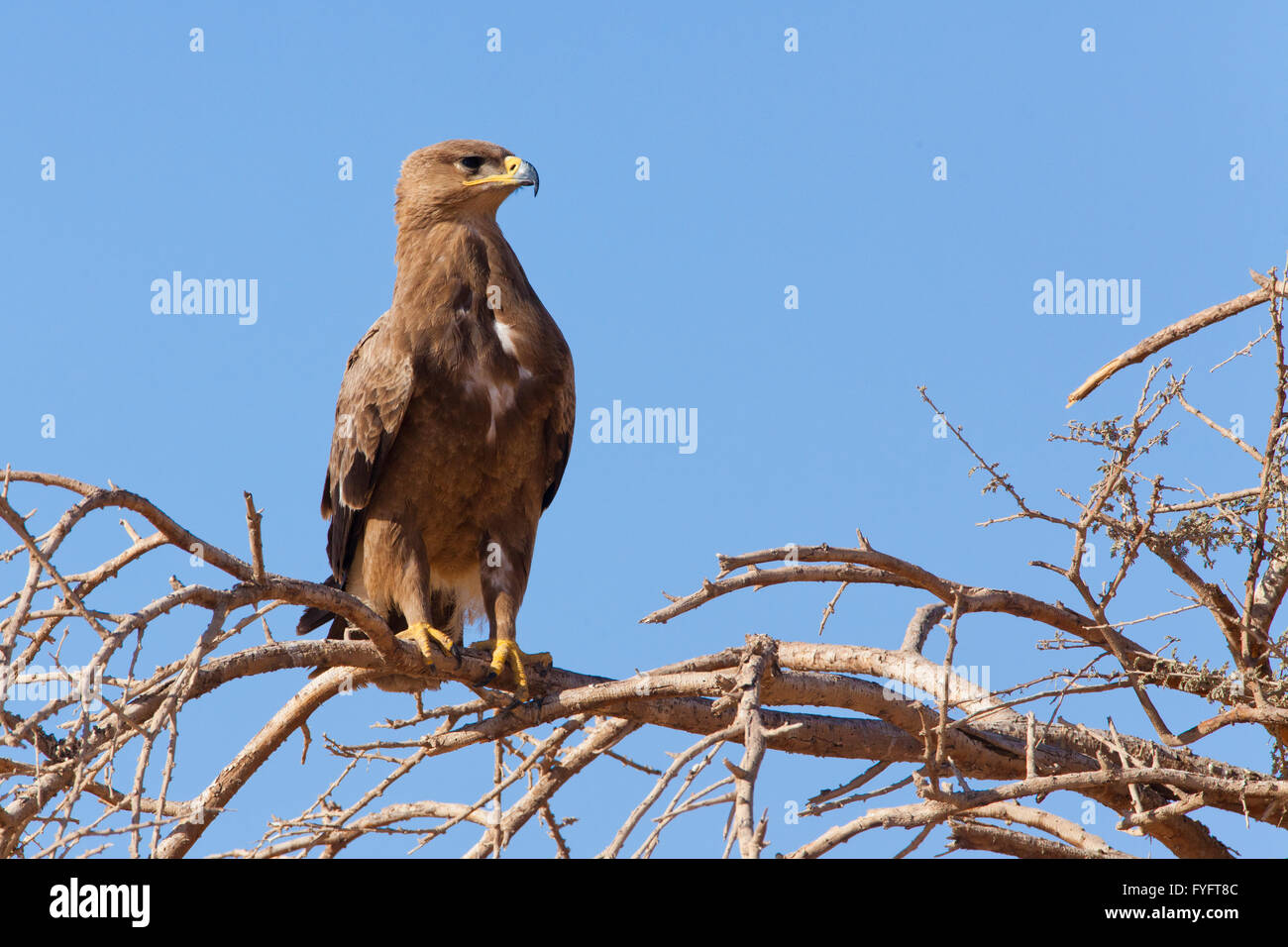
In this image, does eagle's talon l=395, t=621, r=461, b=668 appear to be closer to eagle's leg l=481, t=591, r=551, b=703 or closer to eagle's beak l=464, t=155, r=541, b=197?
eagle's leg l=481, t=591, r=551, b=703

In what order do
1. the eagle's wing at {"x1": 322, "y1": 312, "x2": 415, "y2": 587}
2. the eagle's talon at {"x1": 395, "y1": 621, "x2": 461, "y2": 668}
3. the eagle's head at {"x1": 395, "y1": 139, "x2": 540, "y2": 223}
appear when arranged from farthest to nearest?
1. the eagle's head at {"x1": 395, "y1": 139, "x2": 540, "y2": 223}
2. the eagle's wing at {"x1": 322, "y1": 312, "x2": 415, "y2": 587}
3. the eagle's talon at {"x1": 395, "y1": 621, "x2": 461, "y2": 668}

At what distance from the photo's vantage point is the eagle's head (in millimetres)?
6371

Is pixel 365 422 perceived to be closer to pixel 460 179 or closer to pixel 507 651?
pixel 507 651

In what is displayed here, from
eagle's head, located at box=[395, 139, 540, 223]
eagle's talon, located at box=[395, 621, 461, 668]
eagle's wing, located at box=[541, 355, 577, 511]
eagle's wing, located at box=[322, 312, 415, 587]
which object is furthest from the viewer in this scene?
eagle's head, located at box=[395, 139, 540, 223]

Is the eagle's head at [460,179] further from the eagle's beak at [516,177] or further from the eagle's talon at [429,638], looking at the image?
the eagle's talon at [429,638]

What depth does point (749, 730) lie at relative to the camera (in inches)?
138

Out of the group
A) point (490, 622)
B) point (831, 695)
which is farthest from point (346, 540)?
point (831, 695)

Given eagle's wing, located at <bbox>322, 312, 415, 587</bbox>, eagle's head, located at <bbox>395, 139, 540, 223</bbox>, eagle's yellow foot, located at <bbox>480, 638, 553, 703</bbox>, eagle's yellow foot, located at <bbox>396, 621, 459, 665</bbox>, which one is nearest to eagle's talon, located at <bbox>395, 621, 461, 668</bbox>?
eagle's yellow foot, located at <bbox>396, 621, 459, 665</bbox>

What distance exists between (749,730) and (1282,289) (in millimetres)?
2355

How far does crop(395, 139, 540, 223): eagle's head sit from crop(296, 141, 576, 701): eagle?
1 centimetres

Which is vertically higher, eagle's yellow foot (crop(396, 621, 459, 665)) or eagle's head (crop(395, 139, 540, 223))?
eagle's head (crop(395, 139, 540, 223))

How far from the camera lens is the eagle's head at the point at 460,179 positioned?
6.37 metres
